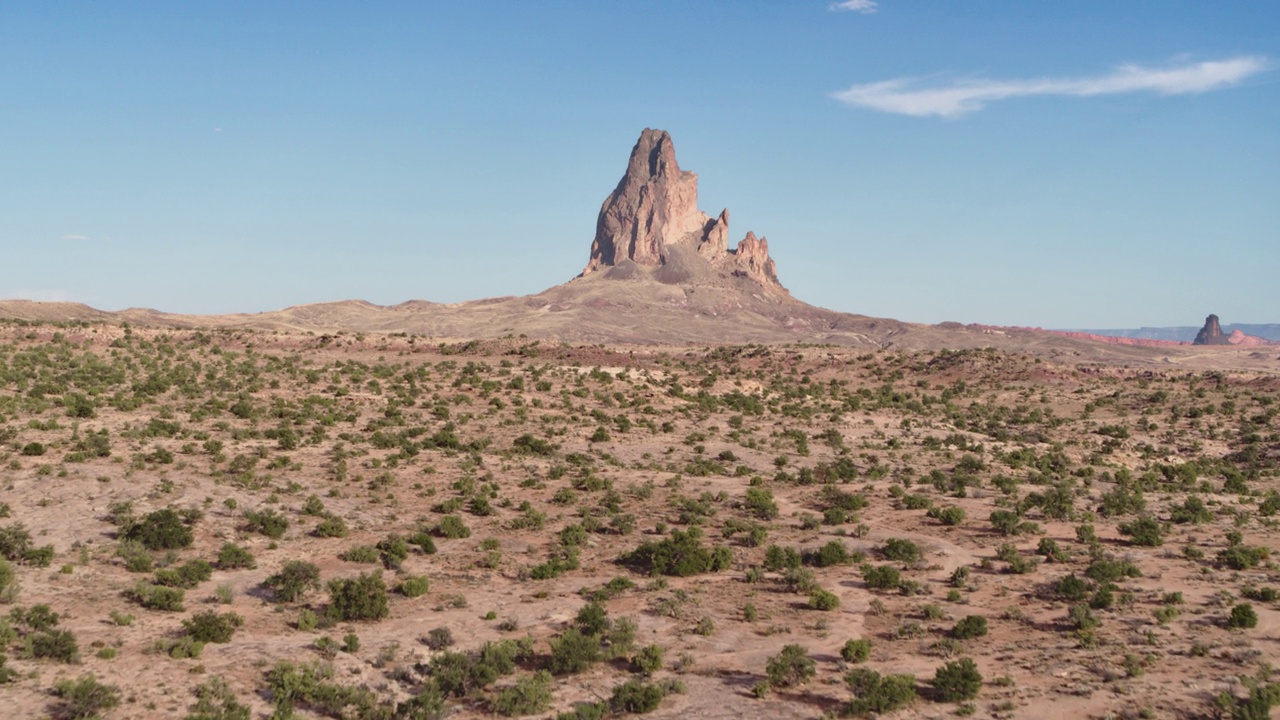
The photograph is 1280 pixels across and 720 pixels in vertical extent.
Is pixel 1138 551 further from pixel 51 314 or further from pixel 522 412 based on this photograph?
pixel 51 314

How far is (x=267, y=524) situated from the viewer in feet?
86.3

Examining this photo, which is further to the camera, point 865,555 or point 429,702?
point 865,555

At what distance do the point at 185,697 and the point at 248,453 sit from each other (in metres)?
21.1

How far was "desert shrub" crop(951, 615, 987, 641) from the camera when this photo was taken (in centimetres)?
1905

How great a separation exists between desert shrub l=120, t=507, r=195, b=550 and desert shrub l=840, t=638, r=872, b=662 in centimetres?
1783

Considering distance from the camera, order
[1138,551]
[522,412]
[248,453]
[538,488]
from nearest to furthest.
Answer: [1138,551]
[538,488]
[248,453]
[522,412]

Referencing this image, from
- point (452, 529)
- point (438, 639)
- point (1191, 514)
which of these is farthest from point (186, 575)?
point (1191, 514)

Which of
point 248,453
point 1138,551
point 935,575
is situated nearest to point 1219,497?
point 1138,551

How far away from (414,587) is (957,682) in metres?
12.6

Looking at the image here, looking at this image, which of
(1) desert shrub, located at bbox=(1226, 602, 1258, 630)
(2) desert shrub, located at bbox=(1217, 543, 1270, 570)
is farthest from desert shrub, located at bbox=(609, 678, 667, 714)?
(2) desert shrub, located at bbox=(1217, 543, 1270, 570)

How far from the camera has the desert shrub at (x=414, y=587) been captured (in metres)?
21.8

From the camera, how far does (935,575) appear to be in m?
23.7

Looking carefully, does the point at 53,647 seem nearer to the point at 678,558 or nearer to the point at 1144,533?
the point at 678,558

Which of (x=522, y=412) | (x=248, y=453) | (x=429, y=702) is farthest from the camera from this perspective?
(x=522, y=412)
